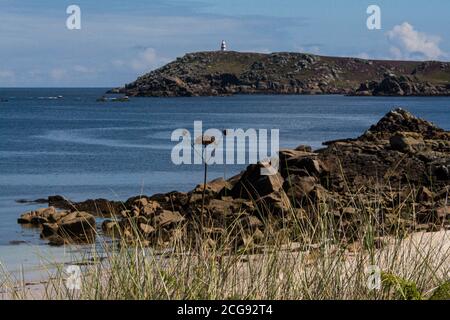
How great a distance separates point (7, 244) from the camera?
1878 centimetres

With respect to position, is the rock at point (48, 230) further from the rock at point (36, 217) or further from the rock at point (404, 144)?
the rock at point (404, 144)

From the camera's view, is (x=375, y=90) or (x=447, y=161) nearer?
(x=447, y=161)

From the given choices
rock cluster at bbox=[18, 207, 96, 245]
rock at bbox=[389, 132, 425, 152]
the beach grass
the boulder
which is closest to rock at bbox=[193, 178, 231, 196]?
the boulder

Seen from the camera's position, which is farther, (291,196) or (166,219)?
(291,196)

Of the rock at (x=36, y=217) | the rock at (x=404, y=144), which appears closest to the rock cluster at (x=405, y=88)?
the rock at (x=404, y=144)

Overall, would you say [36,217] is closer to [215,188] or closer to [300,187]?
[215,188]

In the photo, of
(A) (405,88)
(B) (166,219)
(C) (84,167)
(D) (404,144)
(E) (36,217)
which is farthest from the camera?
(A) (405,88)

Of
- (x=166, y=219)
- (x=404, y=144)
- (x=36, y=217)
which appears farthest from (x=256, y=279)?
(x=404, y=144)

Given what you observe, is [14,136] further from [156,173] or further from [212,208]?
[212,208]
